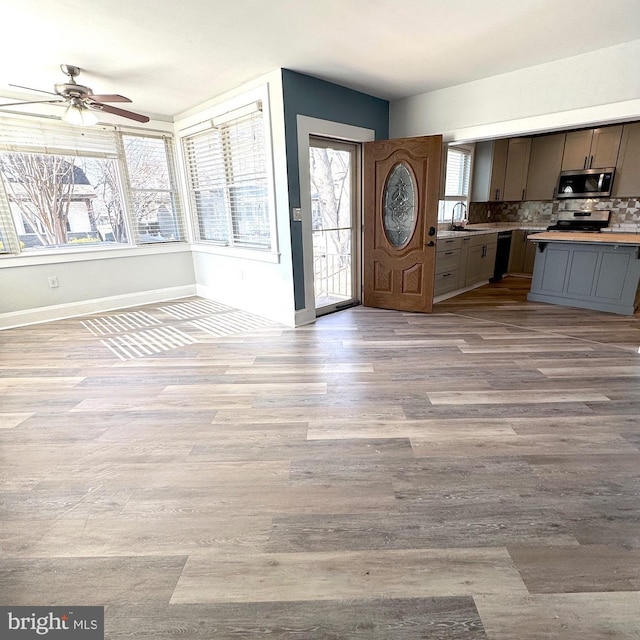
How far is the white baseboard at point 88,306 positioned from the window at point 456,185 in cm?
454

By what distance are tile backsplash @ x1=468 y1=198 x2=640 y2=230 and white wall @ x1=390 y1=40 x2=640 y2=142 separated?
2.82 m

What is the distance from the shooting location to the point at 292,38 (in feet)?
9.25

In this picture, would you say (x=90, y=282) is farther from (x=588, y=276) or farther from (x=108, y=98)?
(x=588, y=276)

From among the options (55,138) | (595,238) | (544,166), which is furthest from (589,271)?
(55,138)

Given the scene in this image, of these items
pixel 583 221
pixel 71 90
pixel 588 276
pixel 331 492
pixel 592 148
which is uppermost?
pixel 71 90

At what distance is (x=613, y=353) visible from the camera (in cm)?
324

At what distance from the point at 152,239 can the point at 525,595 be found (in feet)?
18.6

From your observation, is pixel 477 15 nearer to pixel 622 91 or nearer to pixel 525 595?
pixel 622 91

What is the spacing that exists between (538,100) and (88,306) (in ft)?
19.5

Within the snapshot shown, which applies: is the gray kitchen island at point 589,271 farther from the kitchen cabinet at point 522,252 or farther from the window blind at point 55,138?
the window blind at point 55,138

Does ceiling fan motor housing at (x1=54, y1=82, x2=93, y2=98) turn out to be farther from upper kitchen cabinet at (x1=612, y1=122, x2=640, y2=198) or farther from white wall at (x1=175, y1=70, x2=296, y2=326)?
upper kitchen cabinet at (x1=612, y1=122, x2=640, y2=198)

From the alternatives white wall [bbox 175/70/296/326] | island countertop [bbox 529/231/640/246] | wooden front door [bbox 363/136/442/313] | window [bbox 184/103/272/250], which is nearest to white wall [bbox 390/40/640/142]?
wooden front door [bbox 363/136/442/313]

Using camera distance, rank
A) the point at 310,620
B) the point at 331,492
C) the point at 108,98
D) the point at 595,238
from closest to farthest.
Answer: the point at 310,620 → the point at 331,492 → the point at 108,98 → the point at 595,238

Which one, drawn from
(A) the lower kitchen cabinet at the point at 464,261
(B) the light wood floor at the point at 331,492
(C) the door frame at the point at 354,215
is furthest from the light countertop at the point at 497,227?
(B) the light wood floor at the point at 331,492
